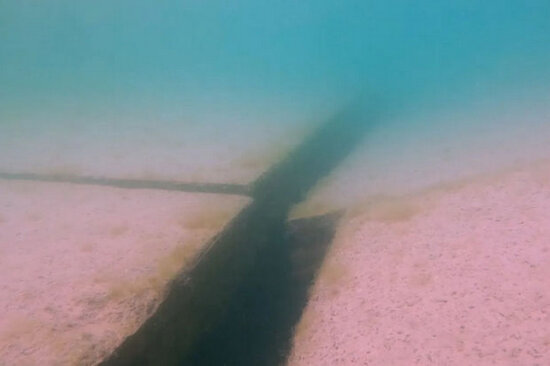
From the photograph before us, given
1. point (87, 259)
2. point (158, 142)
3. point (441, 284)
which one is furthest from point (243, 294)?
point (158, 142)

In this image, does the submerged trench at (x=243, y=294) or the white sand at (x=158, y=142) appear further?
the white sand at (x=158, y=142)

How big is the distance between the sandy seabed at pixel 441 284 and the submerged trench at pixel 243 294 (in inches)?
12.0

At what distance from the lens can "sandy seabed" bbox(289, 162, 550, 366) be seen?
292cm

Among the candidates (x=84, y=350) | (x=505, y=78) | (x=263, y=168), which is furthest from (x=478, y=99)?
(x=84, y=350)

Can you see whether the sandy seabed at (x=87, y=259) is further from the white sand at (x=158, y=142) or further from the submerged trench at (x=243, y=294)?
the white sand at (x=158, y=142)

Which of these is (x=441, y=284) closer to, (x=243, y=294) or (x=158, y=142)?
(x=243, y=294)

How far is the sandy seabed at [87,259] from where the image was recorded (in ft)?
9.47

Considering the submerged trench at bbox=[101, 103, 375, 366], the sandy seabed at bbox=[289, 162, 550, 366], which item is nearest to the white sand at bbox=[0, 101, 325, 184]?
the submerged trench at bbox=[101, 103, 375, 366]

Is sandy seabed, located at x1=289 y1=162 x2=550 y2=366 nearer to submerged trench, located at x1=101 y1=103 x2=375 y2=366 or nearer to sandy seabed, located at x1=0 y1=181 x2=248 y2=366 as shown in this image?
submerged trench, located at x1=101 y1=103 x2=375 y2=366

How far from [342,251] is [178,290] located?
5.59 feet

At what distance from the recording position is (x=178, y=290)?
11.4 ft

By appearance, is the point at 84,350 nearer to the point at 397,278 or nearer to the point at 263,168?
the point at 397,278

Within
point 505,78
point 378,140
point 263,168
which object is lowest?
point 505,78

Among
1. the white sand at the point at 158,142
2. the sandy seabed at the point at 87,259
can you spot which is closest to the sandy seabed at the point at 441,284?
the sandy seabed at the point at 87,259
